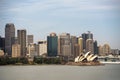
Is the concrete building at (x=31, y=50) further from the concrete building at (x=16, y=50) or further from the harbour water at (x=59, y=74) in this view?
the harbour water at (x=59, y=74)

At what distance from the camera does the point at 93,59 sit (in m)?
20.9

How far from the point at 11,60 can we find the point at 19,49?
6554 mm

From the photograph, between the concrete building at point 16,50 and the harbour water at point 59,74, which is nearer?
the harbour water at point 59,74

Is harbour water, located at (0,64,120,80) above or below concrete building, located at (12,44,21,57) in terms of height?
below

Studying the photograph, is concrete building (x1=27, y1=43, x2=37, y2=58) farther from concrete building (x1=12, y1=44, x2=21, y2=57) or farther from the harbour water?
the harbour water

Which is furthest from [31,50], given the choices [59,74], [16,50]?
[59,74]

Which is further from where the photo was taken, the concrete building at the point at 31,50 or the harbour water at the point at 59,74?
the concrete building at the point at 31,50

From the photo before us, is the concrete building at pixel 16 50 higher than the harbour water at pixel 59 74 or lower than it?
higher

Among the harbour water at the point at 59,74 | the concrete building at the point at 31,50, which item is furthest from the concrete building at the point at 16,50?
the harbour water at the point at 59,74

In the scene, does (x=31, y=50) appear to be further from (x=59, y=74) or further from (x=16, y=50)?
(x=59, y=74)

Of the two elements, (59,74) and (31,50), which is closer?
(59,74)

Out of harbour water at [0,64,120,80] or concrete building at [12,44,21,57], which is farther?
concrete building at [12,44,21,57]

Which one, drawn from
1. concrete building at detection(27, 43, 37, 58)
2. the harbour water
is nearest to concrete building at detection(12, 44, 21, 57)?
concrete building at detection(27, 43, 37, 58)

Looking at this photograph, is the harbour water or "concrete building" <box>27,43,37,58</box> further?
"concrete building" <box>27,43,37,58</box>
